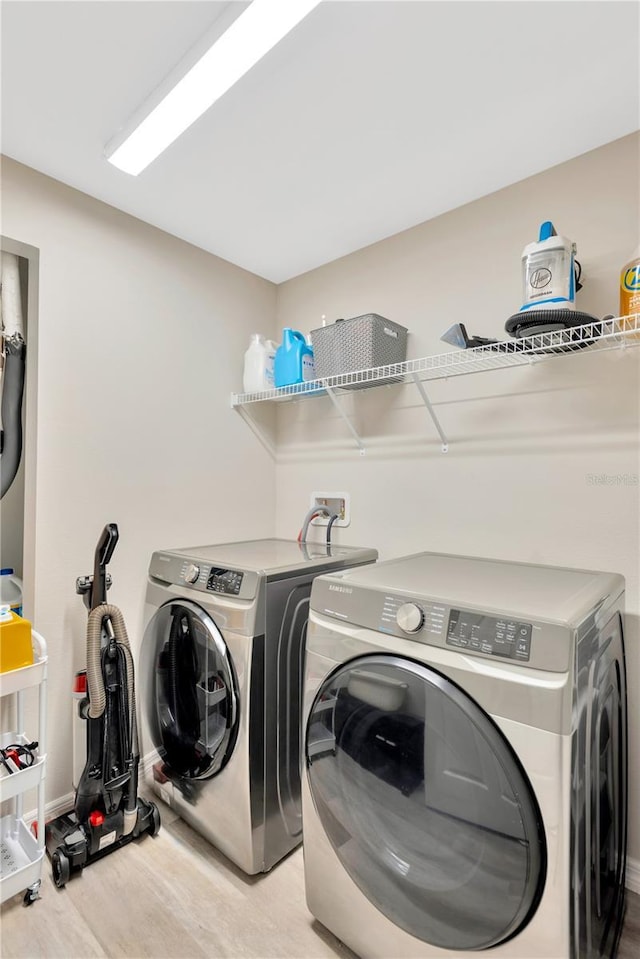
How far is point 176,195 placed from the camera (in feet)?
6.72

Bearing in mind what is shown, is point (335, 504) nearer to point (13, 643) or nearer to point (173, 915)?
point (13, 643)

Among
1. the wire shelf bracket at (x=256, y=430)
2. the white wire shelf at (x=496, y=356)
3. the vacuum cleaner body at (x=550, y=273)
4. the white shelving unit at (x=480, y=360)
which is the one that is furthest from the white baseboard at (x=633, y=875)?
the wire shelf bracket at (x=256, y=430)

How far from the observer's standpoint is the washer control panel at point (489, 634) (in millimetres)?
1024

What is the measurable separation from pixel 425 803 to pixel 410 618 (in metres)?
0.44

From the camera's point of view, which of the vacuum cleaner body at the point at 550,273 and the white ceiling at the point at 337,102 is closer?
the white ceiling at the point at 337,102

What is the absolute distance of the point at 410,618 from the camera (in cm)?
118

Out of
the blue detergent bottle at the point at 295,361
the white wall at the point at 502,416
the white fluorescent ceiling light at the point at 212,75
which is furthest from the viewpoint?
the blue detergent bottle at the point at 295,361

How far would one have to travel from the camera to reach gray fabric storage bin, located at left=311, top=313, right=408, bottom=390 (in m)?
2.07

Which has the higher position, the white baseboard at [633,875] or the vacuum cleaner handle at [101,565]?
the vacuum cleaner handle at [101,565]

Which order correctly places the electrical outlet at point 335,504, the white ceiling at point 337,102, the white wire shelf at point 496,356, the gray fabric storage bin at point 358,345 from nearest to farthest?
1. the white ceiling at point 337,102
2. the white wire shelf at point 496,356
3. the gray fabric storage bin at point 358,345
4. the electrical outlet at point 335,504

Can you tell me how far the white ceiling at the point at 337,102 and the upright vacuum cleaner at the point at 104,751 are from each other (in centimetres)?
145

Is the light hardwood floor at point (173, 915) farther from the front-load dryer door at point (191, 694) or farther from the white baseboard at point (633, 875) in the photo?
the front-load dryer door at point (191, 694)

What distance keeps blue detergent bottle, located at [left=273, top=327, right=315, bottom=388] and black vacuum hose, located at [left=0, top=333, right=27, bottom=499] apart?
1139 millimetres

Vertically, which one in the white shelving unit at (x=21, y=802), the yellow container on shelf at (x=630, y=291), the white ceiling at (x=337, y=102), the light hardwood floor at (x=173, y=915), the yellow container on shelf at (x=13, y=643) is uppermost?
the white ceiling at (x=337, y=102)
